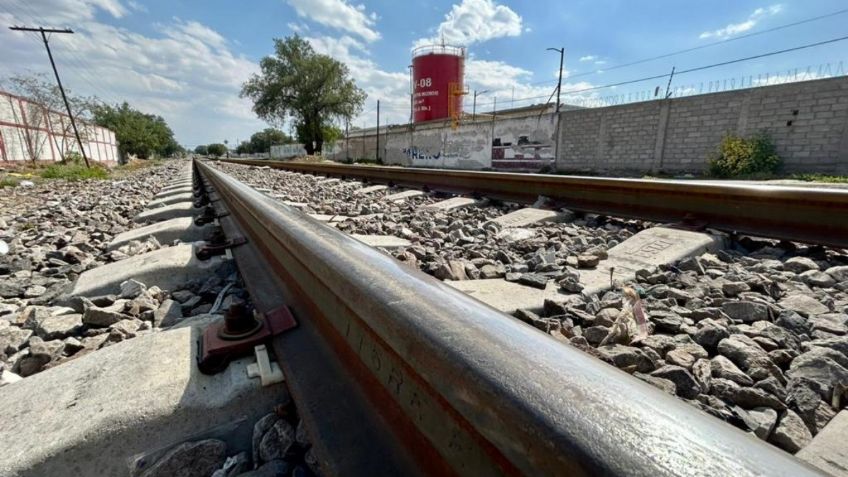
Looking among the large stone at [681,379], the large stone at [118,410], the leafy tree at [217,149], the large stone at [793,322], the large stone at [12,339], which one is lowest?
the large stone at [12,339]

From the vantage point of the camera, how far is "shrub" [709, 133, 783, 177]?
12586mm

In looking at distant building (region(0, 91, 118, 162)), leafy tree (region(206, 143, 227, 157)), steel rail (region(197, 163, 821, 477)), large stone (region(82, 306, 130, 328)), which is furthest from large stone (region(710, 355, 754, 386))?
leafy tree (region(206, 143, 227, 157))

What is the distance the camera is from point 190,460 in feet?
3.05

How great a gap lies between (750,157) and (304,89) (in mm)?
43226

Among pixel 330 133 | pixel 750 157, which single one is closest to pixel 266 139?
pixel 330 133

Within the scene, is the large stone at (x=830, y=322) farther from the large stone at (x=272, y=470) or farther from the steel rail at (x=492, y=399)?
the large stone at (x=272, y=470)

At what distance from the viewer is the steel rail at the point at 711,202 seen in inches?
90.0

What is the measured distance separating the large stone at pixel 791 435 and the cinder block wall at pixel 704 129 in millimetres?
14996

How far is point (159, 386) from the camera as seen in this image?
1.03 metres

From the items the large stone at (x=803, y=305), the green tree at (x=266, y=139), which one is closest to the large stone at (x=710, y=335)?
the large stone at (x=803, y=305)

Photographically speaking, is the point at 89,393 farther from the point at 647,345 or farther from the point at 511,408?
the point at 647,345

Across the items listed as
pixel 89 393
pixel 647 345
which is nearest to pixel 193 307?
pixel 89 393

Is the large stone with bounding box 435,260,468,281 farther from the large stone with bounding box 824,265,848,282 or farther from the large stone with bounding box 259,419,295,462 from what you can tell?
the large stone with bounding box 824,265,848,282

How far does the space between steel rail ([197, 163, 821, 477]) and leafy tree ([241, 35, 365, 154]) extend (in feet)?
162
